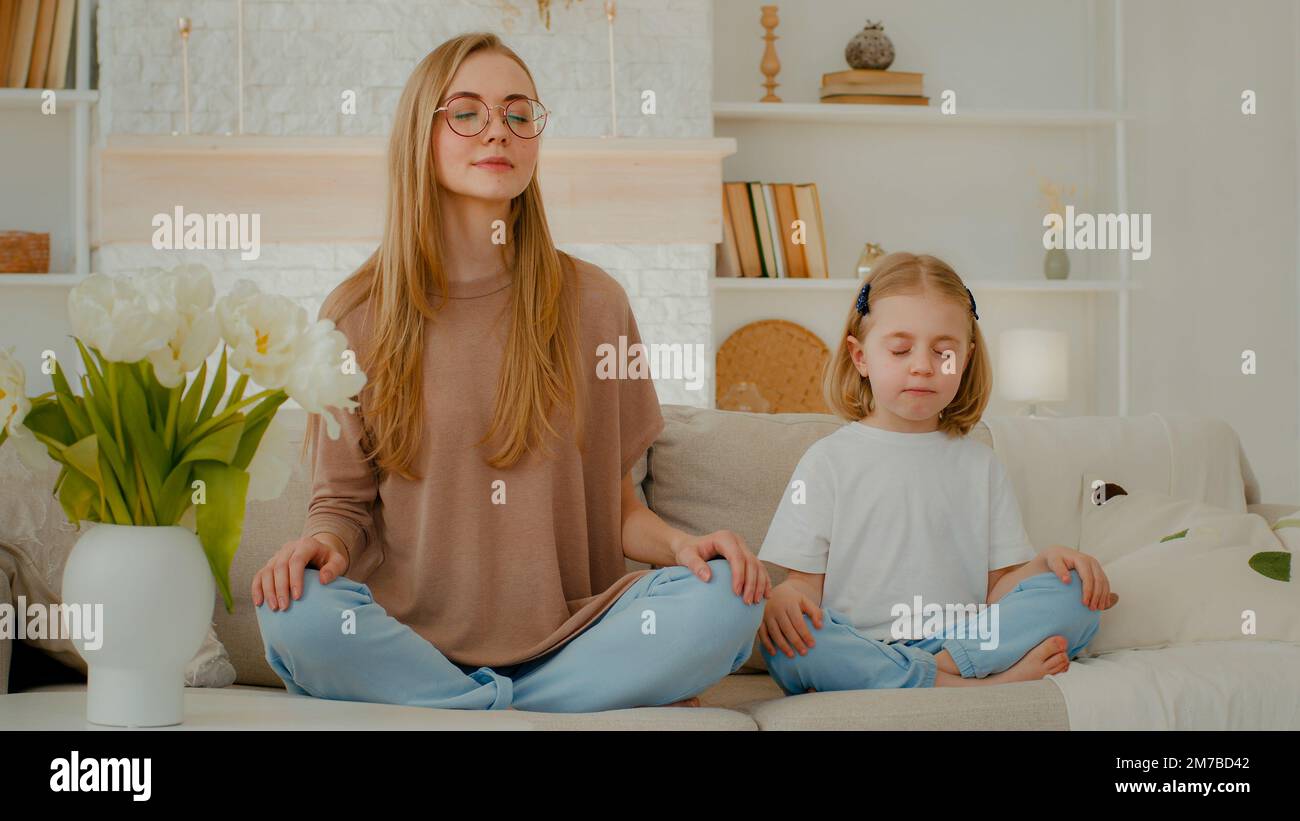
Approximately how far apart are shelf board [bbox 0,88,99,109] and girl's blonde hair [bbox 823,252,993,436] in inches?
113

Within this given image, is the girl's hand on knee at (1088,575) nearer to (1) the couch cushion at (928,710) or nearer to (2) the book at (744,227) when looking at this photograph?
(1) the couch cushion at (928,710)

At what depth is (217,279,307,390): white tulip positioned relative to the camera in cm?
120

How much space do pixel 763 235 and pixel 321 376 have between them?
3181mm

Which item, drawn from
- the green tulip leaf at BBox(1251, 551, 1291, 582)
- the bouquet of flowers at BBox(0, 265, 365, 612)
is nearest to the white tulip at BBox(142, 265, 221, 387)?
the bouquet of flowers at BBox(0, 265, 365, 612)

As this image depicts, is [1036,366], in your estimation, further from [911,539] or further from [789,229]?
[911,539]

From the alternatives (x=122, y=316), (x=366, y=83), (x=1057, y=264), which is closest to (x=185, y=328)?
(x=122, y=316)

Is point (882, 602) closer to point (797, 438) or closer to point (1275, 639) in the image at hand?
point (797, 438)

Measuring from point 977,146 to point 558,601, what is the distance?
339cm

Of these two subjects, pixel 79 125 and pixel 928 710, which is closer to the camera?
pixel 928 710

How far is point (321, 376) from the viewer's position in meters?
1.19

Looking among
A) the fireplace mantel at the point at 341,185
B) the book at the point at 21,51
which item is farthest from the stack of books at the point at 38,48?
the fireplace mantel at the point at 341,185

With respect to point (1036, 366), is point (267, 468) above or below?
below

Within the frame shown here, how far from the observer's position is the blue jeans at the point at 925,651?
5.37 feet

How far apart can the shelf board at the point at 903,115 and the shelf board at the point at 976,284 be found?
1.75 feet
